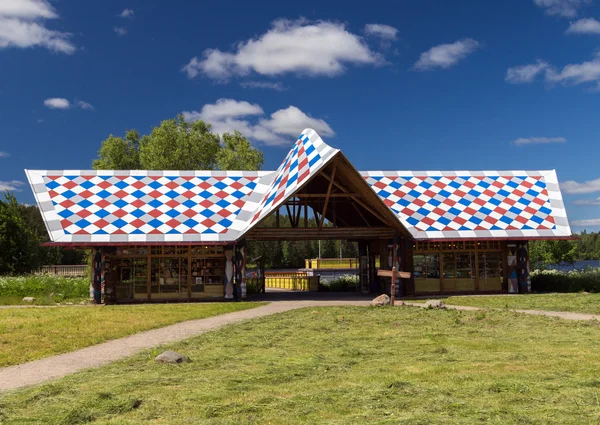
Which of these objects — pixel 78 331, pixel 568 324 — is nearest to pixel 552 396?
pixel 568 324

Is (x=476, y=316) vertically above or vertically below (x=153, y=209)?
below

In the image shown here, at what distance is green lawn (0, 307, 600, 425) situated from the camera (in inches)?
202

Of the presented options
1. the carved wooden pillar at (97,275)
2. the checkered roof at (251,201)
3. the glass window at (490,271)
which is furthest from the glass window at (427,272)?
the carved wooden pillar at (97,275)

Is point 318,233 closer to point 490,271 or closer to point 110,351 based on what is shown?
point 490,271

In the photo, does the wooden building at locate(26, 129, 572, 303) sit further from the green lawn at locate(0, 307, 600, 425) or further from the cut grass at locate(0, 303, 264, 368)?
the green lawn at locate(0, 307, 600, 425)

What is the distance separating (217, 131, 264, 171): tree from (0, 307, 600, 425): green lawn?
29.1 m

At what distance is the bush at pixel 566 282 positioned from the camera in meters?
21.3

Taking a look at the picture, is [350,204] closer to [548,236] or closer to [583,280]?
[548,236]

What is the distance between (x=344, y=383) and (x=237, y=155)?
34502mm

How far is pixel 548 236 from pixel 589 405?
1679 cm

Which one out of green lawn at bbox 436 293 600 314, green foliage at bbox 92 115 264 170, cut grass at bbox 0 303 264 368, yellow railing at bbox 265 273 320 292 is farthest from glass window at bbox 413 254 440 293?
green foliage at bbox 92 115 264 170

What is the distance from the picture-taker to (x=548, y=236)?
67.6 feet

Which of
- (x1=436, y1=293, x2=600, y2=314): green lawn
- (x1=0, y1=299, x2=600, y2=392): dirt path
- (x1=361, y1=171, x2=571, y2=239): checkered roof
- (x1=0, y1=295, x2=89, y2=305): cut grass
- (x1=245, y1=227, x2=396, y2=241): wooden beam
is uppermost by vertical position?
(x1=361, y1=171, x2=571, y2=239): checkered roof

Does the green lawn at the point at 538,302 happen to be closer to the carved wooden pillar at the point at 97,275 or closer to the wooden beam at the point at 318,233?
the wooden beam at the point at 318,233
